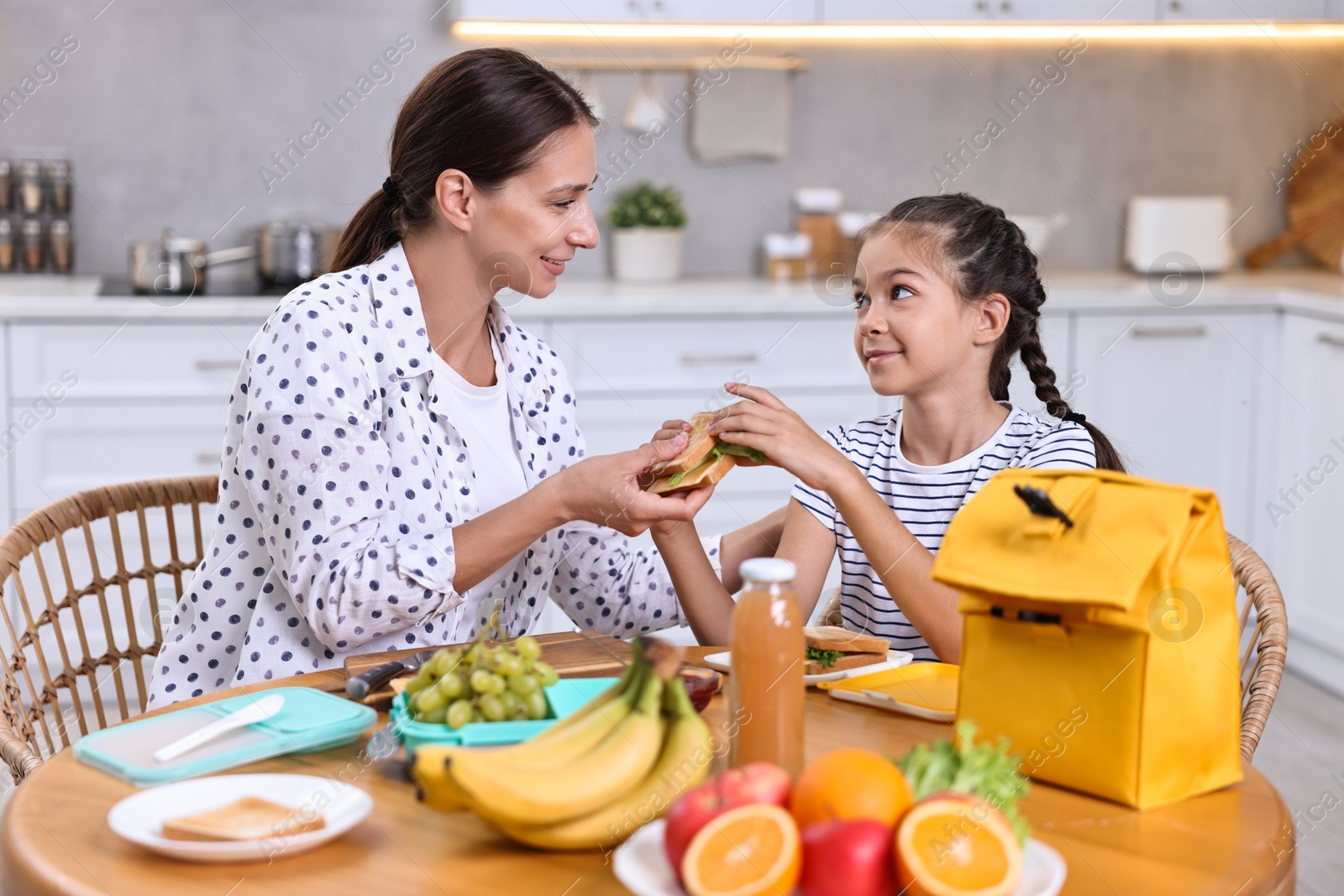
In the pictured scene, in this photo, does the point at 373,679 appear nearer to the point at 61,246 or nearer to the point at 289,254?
the point at 289,254

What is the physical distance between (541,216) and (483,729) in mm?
779

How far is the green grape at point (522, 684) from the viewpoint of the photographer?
1.05 m

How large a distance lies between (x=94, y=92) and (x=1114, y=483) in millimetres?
3157

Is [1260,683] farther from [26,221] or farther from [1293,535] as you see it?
[26,221]

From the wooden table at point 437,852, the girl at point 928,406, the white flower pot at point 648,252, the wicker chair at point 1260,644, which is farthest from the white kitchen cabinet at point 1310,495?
the wooden table at point 437,852

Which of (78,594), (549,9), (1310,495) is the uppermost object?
(549,9)

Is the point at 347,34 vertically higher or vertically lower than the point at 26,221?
higher

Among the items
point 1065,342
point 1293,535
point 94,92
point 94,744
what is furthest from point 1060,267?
point 94,744

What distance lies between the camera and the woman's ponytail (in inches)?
62.0

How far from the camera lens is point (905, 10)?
344 centimetres

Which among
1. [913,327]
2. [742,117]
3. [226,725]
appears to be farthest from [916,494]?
[742,117]

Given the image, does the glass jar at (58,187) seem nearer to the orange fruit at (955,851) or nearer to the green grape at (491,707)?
the green grape at (491,707)

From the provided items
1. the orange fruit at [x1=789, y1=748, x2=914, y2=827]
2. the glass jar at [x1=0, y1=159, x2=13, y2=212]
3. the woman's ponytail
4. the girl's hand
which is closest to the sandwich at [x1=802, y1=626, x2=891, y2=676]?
the girl's hand

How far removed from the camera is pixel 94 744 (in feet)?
3.54
